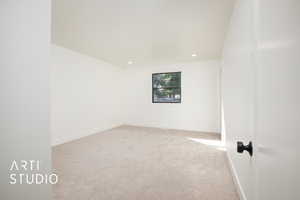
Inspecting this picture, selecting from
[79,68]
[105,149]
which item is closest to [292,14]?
[105,149]

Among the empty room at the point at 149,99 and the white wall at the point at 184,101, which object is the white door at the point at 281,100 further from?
the white wall at the point at 184,101

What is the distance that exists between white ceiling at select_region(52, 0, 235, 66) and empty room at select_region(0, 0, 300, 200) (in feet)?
0.07

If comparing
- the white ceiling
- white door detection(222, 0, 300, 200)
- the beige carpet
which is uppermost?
the white ceiling

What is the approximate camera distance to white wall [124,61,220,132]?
4566 mm

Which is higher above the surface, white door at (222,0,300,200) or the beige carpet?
white door at (222,0,300,200)

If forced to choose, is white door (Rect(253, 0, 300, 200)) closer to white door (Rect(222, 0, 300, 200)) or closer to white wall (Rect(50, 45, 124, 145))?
white door (Rect(222, 0, 300, 200))

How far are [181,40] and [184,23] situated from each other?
2.38 feet

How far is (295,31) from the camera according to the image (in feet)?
1.49

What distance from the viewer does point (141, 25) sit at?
2.45m

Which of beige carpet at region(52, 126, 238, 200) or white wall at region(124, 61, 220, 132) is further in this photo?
white wall at region(124, 61, 220, 132)

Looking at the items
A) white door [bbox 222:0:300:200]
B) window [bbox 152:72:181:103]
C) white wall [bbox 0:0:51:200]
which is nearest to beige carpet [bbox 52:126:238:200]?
white wall [bbox 0:0:51:200]

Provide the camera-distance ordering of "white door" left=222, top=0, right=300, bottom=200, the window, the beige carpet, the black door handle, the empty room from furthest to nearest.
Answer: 1. the window
2. the beige carpet
3. the black door handle
4. the empty room
5. "white door" left=222, top=0, right=300, bottom=200

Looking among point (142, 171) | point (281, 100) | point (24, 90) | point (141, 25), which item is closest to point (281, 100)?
point (281, 100)

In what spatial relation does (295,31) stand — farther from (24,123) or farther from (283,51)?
(24,123)
